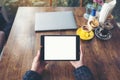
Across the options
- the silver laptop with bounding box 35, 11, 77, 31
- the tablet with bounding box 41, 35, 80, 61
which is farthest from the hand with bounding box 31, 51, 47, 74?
the silver laptop with bounding box 35, 11, 77, 31

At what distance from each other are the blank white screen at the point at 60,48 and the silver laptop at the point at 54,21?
1.00ft

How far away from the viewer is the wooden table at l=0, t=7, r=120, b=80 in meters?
1.27

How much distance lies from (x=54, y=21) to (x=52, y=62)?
0.40m

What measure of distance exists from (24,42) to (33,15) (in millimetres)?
327

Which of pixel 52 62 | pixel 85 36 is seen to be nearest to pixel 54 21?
pixel 85 36

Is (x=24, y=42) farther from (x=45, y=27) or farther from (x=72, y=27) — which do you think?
(x=72, y=27)

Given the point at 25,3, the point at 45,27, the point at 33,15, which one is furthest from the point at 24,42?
the point at 25,3

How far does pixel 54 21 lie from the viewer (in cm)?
162

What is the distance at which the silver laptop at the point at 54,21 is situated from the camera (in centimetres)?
156

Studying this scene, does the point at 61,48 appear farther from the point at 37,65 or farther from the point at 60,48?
the point at 37,65

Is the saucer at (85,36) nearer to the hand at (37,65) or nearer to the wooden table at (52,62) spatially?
the wooden table at (52,62)

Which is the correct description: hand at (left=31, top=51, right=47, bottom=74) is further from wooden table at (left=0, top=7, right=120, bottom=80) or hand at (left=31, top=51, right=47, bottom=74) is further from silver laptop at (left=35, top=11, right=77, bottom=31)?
silver laptop at (left=35, top=11, right=77, bottom=31)

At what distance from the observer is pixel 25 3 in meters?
2.53

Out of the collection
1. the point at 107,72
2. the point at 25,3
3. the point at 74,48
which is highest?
the point at 74,48
